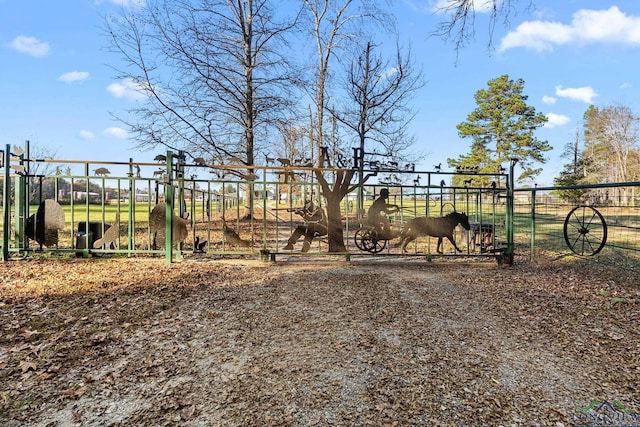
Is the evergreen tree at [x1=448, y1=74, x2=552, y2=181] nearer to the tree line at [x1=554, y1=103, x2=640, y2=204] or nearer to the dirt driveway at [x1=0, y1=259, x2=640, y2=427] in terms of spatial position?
the tree line at [x1=554, y1=103, x2=640, y2=204]

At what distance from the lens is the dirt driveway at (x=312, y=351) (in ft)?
7.32

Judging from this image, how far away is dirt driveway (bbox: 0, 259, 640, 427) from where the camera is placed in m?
2.23

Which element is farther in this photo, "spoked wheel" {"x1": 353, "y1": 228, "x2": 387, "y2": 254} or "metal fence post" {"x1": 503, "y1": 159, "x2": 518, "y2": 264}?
"spoked wheel" {"x1": 353, "y1": 228, "x2": 387, "y2": 254}

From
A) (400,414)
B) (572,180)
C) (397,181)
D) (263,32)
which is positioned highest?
(263,32)

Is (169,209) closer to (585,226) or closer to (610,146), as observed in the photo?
(585,226)

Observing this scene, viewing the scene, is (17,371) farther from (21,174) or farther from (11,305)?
(21,174)

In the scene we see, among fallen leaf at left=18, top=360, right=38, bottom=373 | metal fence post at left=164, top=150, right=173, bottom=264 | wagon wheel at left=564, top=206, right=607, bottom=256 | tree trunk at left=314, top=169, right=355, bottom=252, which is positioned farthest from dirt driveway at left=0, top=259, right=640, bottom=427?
tree trunk at left=314, top=169, right=355, bottom=252

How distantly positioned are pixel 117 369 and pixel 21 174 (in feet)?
21.5

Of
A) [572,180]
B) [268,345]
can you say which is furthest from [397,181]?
[572,180]

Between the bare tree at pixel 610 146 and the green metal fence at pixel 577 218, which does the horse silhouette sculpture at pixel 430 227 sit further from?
the bare tree at pixel 610 146

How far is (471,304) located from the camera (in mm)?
4469

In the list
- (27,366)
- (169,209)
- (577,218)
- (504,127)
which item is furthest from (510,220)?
(504,127)

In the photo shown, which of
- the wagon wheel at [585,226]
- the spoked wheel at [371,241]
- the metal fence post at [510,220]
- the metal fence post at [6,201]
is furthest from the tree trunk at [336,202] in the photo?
the metal fence post at [6,201]

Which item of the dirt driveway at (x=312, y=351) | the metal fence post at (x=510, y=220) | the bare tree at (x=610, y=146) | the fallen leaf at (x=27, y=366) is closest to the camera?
the dirt driveway at (x=312, y=351)
